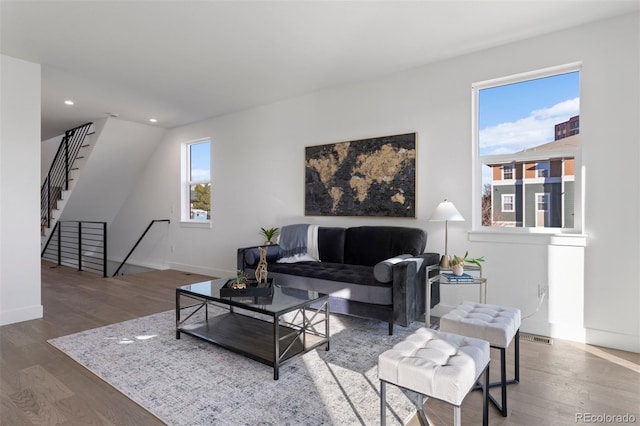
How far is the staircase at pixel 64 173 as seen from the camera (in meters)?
6.31

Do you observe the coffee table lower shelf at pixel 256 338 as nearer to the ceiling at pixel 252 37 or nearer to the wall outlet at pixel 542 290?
the wall outlet at pixel 542 290

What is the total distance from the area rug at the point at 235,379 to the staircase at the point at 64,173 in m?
4.44

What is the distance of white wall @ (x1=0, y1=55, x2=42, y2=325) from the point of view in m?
3.44

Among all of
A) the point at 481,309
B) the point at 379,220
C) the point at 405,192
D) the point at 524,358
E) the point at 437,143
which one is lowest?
the point at 524,358

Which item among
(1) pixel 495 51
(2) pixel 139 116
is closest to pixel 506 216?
(1) pixel 495 51

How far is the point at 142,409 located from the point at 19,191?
9.63 feet

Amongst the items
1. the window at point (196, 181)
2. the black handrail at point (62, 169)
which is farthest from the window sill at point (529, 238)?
the black handrail at point (62, 169)

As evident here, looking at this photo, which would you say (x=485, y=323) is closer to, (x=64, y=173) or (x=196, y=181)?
(x=196, y=181)

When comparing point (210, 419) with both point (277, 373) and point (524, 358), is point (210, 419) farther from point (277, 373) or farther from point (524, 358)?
point (524, 358)

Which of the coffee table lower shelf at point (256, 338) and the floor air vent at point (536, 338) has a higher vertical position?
the coffee table lower shelf at point (256, 338)

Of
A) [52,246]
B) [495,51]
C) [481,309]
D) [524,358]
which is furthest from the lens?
[52,246]

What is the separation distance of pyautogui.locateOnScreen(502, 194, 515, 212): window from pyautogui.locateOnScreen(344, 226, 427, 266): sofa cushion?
2.66 feet

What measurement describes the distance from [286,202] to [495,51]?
305cm

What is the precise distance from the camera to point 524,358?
2645mm
